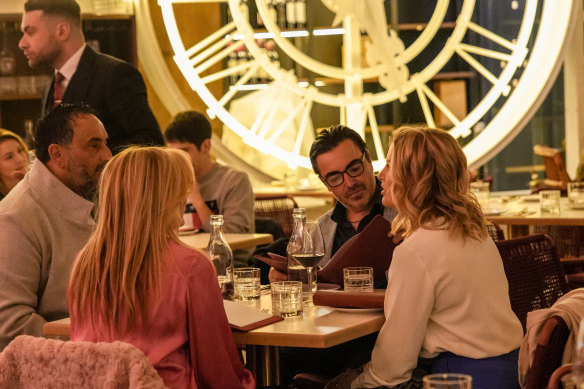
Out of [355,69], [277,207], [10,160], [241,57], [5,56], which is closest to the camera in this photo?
[10,160]

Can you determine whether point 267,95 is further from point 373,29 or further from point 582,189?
point 582,189

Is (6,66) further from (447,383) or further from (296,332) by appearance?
(447,383)

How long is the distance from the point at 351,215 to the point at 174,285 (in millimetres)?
1308

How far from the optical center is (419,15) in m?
8.53

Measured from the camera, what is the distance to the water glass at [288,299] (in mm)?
2707

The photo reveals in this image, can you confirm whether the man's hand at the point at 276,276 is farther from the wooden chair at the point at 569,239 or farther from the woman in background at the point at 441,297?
the wooden chair at the point at 569,239

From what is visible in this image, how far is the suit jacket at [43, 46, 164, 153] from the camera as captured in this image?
4289mm

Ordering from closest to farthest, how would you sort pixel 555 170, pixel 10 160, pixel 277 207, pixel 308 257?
pixel 308 257 → pixel 10 160 → pixel 277 207 → pixel 555 170

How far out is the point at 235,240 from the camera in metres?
4.28

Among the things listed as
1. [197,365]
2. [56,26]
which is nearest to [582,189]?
[56,26]

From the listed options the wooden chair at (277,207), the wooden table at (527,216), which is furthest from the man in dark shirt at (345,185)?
the wooden chair at (277,207)

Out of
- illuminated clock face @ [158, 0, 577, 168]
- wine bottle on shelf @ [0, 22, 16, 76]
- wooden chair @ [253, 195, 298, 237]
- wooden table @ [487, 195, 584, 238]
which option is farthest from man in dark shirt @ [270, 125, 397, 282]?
wine bottle on shelf @ [0, 22, 16, 76]

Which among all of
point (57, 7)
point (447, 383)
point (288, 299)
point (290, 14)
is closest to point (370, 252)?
point (288, 299)

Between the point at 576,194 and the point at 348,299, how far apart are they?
2772 millimetres
